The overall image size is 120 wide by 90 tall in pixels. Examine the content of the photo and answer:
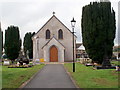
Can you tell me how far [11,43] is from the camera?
4075 centimetres

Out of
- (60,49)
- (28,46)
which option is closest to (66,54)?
(60,49)

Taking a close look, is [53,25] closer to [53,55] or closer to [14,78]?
[53,55]

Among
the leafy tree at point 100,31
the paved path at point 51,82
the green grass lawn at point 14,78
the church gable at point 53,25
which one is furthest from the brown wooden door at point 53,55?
the paved path at point 51,82

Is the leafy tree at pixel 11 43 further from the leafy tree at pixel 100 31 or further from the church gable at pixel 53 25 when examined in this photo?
the leafy tree at pixel 100 31

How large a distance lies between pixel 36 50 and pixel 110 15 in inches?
958

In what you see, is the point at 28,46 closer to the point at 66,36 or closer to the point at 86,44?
the point at 66,36

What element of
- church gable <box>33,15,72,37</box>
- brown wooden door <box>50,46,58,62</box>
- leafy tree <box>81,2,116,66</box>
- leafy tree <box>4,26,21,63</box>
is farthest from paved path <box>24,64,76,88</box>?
church gable <box>33,15,72,37</box>

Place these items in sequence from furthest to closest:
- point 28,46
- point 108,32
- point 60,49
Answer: point 28,46 < point 60,49 < point 108,32

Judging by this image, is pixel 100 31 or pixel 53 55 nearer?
pixel 100 31

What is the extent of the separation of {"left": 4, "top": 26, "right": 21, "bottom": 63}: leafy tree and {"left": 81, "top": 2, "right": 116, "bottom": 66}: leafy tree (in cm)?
1758

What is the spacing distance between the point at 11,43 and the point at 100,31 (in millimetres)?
19933

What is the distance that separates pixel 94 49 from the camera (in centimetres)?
2669

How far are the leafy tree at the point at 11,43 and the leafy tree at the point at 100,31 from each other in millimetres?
17579

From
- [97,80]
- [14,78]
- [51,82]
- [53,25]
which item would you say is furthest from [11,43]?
[97,80]
